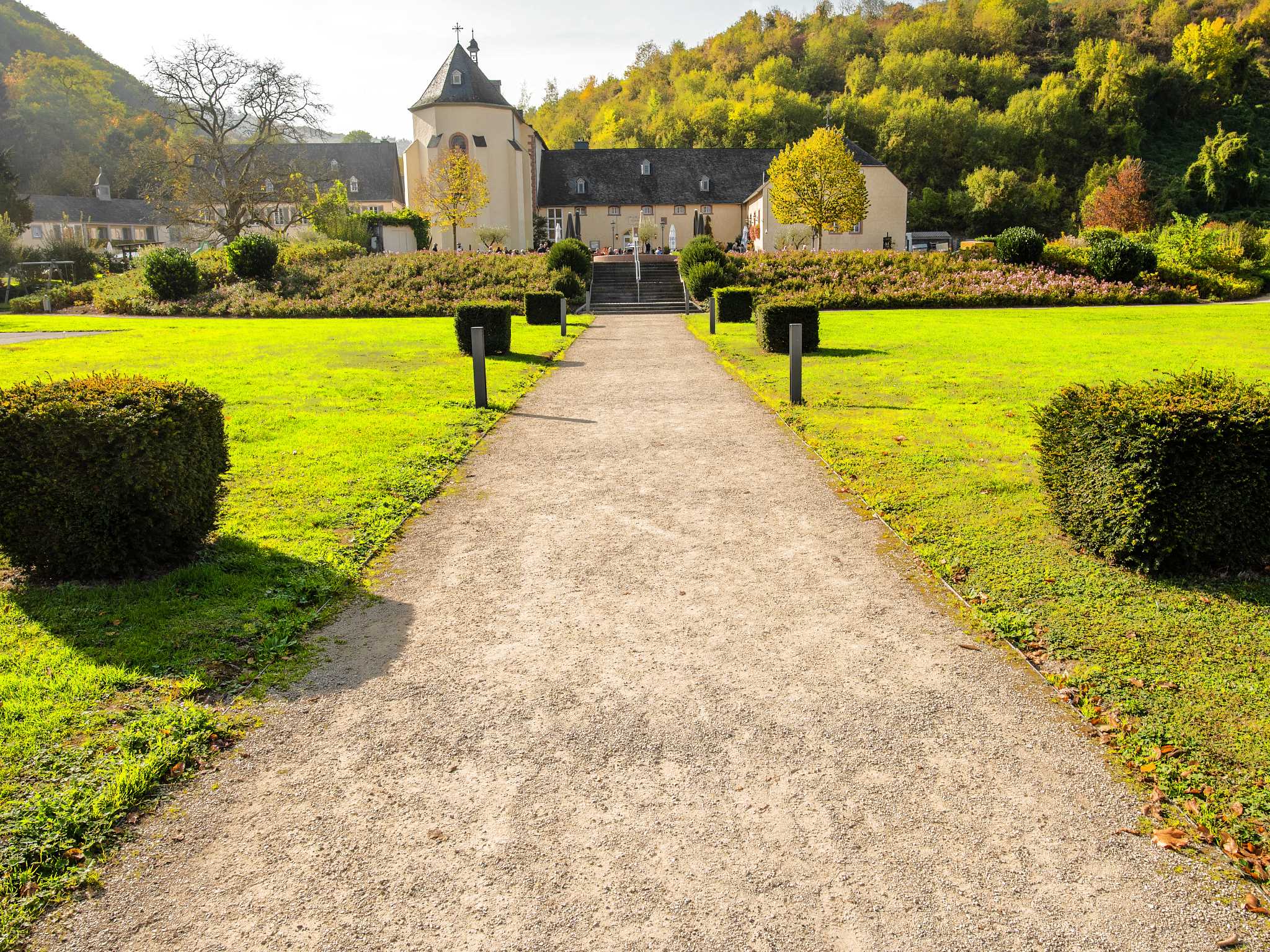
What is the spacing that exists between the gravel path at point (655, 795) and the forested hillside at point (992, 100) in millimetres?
61616

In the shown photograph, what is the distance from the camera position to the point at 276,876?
9.88ft

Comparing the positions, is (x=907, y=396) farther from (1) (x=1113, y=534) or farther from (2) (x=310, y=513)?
(2) (x=310, y=513)

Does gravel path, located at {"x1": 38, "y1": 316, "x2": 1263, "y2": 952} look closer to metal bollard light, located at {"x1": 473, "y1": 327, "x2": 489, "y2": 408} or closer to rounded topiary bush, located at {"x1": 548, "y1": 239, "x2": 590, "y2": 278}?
metal bollard light, located at {"x1": 473, "y1": 327, "x2": 489, "y2": 408}

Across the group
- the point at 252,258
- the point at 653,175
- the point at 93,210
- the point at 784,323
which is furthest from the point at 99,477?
the point at 93,210

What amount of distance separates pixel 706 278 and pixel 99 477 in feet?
93.0

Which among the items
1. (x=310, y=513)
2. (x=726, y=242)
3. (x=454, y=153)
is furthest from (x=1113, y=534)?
(x=726, y=242)

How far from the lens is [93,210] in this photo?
257ft

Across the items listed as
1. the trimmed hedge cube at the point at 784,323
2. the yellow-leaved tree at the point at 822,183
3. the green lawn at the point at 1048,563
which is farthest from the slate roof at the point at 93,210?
the green lawn at the point at 1048,563

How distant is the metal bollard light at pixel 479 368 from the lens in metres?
12.0

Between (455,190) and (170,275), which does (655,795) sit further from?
(455,190)

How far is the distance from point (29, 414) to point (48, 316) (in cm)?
3218

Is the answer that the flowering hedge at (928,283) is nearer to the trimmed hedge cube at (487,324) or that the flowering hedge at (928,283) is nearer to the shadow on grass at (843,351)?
the shadow on grass at (843,351)

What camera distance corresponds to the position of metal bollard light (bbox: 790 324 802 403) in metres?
12.1

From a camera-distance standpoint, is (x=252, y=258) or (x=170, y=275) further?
(x=252, y=258)
